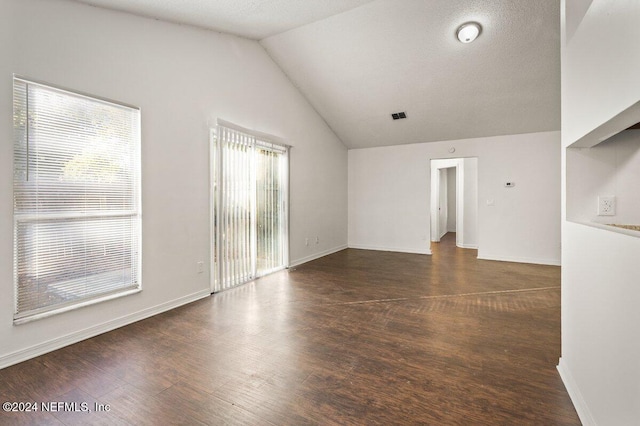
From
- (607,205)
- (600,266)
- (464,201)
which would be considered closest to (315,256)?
(464,201)

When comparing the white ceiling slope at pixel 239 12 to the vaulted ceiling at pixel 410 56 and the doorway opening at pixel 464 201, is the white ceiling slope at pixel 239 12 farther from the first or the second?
the doorway opening at pixel 464 201

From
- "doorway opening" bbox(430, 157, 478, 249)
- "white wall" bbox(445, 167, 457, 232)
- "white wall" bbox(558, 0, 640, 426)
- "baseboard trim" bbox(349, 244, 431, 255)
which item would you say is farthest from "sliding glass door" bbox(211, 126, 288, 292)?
"white wall" bbox(445, 167, 457, 232)

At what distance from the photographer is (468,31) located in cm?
397

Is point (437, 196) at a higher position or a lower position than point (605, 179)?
higher

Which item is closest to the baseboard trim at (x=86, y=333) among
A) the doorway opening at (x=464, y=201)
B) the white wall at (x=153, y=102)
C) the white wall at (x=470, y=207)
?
the white wall at (x=153, y=102)

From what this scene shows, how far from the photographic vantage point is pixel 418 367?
7.17 feet

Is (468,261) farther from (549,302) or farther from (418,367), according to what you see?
(418,367)

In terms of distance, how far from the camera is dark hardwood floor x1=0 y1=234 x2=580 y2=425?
5.65 feet

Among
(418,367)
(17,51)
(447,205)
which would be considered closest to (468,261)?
(418,367)

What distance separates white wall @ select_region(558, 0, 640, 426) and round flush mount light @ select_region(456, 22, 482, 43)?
2.19m

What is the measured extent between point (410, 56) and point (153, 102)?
3643mm

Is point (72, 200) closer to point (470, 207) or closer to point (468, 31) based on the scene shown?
point (468, 31)

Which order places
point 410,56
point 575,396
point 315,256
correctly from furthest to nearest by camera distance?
point 315,256
point 410,56
point 575,396

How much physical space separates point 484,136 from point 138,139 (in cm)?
629
